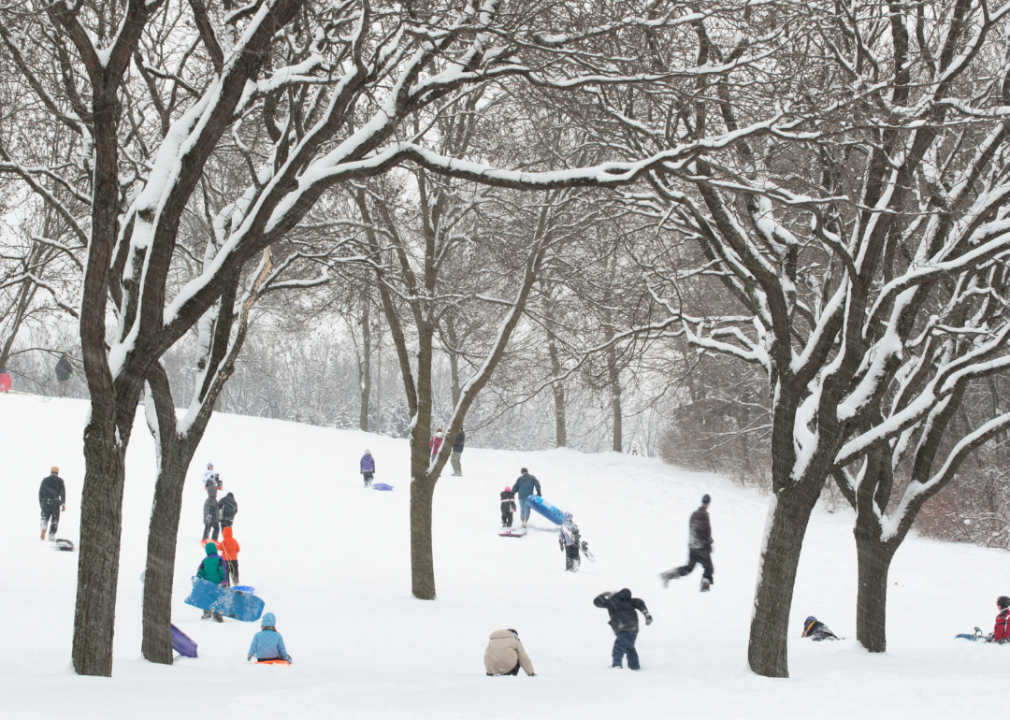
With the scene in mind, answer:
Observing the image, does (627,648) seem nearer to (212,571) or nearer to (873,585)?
(873,585)

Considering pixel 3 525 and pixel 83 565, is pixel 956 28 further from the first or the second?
pixel 3 525

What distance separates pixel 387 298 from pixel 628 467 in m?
17.1

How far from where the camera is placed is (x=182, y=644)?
8.12m

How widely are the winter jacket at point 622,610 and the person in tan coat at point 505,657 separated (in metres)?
1.49

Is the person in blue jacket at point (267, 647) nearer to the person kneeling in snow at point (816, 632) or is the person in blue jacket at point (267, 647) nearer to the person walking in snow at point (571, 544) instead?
the person kneeling in snow at point (816, 632)

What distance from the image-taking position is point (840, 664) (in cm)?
845

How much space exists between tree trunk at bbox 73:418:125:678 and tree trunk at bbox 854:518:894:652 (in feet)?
26.0

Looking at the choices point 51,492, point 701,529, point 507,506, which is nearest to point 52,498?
point 51,492

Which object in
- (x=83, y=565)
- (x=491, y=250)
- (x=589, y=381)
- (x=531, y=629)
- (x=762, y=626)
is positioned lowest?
(x=531, y=629)

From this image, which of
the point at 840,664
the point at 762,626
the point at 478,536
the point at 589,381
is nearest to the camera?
the point at 762,626

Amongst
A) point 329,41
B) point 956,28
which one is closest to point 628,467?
point 956,28

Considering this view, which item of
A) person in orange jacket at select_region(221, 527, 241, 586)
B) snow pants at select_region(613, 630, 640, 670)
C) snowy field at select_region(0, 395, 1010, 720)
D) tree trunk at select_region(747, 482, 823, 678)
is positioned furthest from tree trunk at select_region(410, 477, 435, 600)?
tree trunk at select_region(747, 482, 823, 678)

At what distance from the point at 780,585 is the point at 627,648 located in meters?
2.10

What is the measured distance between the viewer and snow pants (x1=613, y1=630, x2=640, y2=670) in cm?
853
